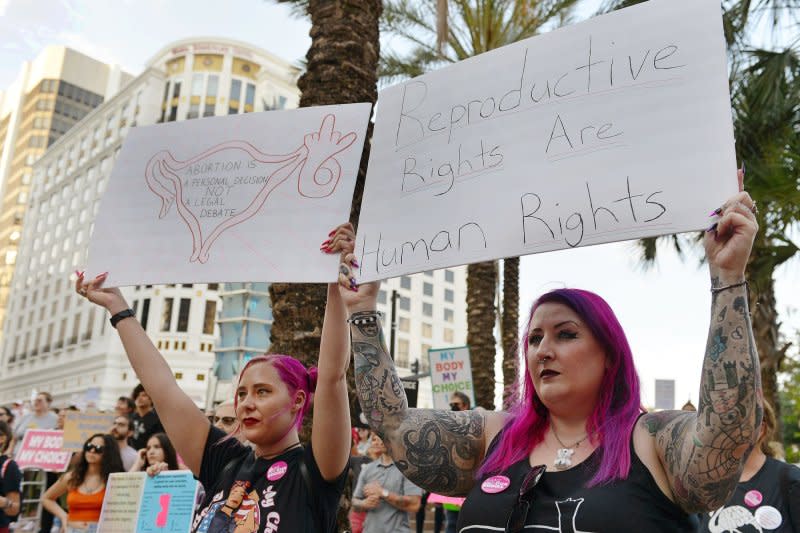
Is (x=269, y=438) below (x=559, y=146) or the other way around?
below

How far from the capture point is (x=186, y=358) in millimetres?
50062

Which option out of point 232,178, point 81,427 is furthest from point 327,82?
point 81,427

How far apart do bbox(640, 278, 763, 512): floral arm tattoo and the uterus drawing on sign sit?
1501mm

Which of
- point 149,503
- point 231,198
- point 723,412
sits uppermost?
point 231,198

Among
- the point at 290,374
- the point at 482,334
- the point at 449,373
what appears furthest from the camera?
the point at 482,334

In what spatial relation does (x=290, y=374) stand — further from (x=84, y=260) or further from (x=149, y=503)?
(x=84, y=260)

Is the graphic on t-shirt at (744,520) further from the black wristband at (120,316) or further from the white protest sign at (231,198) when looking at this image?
the black wristband at (120,316)

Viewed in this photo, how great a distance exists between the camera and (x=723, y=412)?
1.60 m

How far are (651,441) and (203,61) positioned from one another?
197 feet

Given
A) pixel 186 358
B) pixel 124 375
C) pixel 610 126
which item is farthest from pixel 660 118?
pixel 124 375

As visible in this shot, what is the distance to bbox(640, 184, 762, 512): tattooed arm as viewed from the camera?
159cm

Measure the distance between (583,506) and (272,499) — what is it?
108 centimetres

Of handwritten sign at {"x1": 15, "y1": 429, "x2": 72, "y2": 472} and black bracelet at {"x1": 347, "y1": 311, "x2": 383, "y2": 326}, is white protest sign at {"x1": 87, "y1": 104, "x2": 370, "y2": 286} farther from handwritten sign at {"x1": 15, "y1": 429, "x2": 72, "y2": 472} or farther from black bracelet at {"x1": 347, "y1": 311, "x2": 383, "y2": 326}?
handwritten sign at {"x1": 15, "y1": 429, "x2": 72, "y2": 472}

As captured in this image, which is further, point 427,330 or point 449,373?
point 427,330
